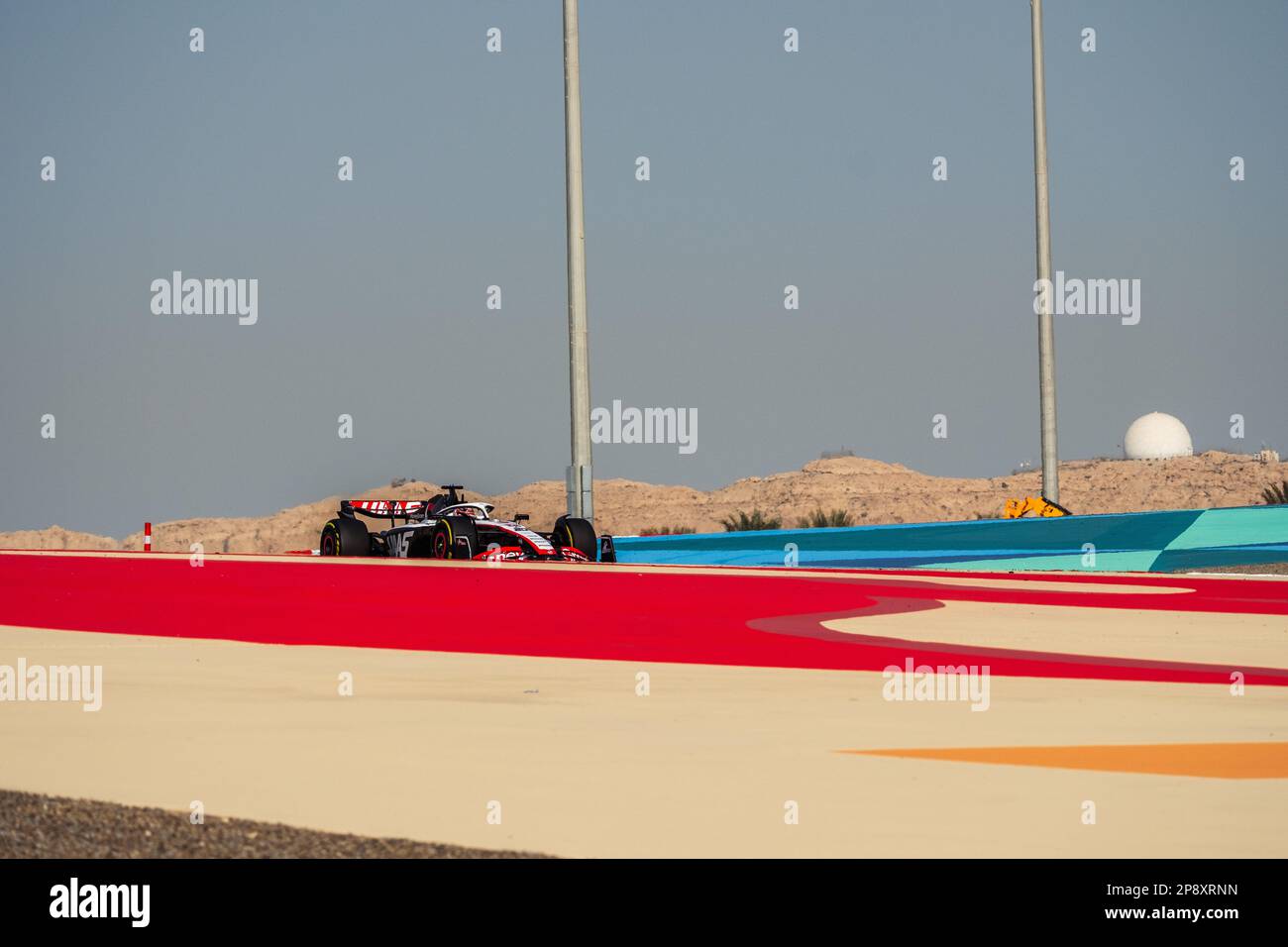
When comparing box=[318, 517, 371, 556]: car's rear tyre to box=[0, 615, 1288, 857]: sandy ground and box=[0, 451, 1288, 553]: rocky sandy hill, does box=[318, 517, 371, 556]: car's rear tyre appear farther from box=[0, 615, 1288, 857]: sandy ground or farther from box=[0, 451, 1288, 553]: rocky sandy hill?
box=[0, 451, 1288, 553]: rocky sandy hill

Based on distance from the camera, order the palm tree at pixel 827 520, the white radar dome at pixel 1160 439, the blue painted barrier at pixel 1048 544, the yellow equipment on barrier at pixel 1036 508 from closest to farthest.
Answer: the blue painted barrier at pixel 1048 544 < the yellow equipment on barrier at pixel 1036 508 < the palm tree at pixel 827 520 < the white radar dome at pixel 1160 439

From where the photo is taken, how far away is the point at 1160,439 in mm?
77125

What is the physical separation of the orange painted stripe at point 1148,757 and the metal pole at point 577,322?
68.9 feet

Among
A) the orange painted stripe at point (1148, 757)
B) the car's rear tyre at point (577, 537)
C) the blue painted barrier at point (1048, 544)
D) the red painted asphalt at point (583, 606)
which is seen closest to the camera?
the orange painted stripe at point (1148, 757)

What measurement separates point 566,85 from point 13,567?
12.5 m

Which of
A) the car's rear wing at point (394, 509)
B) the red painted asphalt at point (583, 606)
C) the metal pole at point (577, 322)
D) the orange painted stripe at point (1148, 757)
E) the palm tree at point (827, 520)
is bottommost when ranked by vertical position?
the orange painted stripe at point (1148, 757)

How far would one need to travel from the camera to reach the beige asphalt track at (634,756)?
22.2 ft

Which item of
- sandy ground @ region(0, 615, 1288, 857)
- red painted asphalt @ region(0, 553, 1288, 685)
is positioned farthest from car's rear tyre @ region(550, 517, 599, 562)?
sandy ground @ region(0, 615, 1288, 857)

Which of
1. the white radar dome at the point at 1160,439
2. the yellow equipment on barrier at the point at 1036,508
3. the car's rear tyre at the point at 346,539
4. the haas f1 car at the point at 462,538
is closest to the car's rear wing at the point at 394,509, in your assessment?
the haas f1 car at the point at 462,538

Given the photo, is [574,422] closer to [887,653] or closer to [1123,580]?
[1123,580]

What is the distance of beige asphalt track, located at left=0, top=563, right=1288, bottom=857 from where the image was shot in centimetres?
676

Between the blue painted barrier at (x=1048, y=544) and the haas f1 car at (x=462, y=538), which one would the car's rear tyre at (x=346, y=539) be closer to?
the haas f1 car at (x=462, y=538)

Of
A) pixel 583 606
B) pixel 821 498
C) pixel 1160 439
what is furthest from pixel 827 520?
pixel 583 606

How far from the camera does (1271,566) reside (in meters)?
26.0
